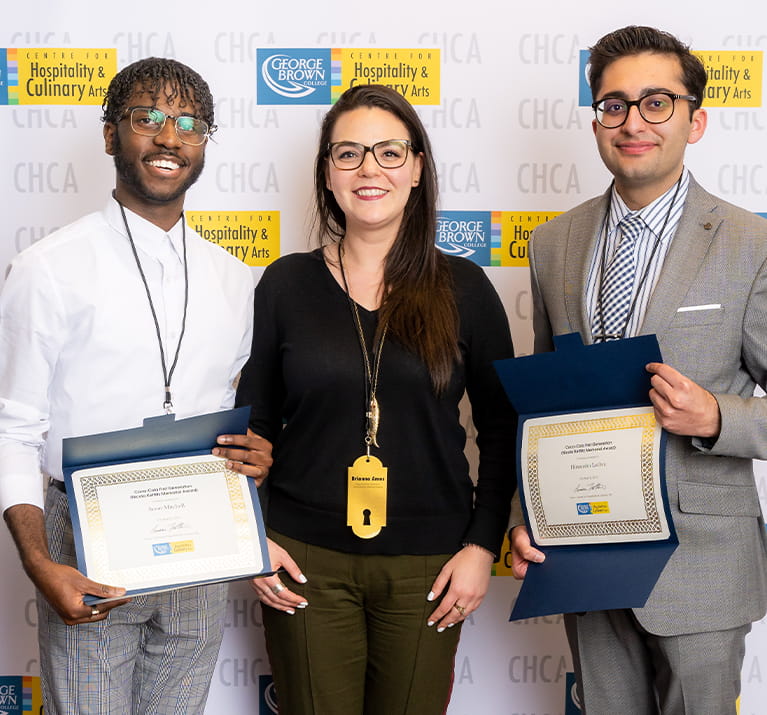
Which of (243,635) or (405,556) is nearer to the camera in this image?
(405,556)

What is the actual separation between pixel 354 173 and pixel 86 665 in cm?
111

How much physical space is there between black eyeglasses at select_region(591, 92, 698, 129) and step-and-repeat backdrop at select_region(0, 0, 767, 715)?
0.88 m

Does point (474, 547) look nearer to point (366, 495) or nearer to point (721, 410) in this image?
point (366, 495)

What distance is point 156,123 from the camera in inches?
63.2

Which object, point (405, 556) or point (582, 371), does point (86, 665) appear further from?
point (582, 371)

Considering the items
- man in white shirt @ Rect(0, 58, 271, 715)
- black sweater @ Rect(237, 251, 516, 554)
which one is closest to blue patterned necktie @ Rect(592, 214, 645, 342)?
black sweater @ Rect(237, 251, 516, 554)

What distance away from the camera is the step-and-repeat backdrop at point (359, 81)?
7.99 feet

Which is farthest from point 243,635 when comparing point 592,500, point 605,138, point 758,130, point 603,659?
point 758,130

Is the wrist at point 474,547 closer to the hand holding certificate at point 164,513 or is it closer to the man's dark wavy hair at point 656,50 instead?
the hand holding certificate at point 164,513

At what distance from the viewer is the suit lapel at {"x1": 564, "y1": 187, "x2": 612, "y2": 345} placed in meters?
1.65

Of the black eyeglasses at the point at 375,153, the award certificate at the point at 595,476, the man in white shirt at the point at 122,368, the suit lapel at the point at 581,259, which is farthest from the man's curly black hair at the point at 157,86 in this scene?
the award certificate at the point at 595,476

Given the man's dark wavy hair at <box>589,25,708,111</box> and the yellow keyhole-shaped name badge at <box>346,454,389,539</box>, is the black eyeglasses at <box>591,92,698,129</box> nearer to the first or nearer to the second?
the man's dark wavy hair at <box>589,25,708,111</box>

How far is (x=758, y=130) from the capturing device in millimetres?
2451

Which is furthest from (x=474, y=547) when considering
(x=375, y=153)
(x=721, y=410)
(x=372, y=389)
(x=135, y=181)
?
(x=135, y=181)
